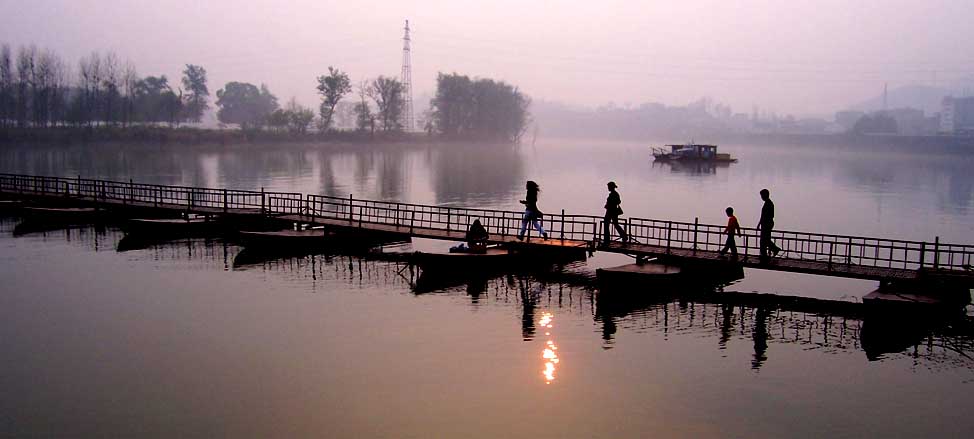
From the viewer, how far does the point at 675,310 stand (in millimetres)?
23125

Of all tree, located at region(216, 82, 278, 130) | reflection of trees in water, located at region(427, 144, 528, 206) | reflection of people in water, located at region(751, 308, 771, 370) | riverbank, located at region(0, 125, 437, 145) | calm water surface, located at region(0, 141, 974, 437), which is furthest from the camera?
tree, located at region(216, 82, 278, 130)

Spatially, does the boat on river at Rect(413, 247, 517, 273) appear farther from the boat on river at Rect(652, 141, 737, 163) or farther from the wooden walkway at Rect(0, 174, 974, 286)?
the boat on river at Rect(652, 141, 737, 163)

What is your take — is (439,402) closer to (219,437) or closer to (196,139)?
(219,437)

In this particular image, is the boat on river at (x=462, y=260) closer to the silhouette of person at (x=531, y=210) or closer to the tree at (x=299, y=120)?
the silhouette of person at (x=531, y=210)

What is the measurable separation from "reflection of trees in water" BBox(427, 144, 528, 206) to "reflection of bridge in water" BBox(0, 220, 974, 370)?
30.2 metres

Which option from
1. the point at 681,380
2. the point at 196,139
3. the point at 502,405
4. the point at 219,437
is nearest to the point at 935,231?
the point at 681,380

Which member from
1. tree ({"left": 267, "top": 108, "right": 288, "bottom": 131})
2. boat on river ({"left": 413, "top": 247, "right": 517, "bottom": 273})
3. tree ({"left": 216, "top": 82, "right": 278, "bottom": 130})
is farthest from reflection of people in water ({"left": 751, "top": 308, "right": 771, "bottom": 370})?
tree ({"left": 216, "top": 82, "right": 278, "bottom": 130})

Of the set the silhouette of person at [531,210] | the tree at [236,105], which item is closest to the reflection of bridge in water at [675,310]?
the silhouette of person at [531,210]

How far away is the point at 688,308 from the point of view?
23.4 m

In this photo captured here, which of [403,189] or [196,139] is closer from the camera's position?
[403,189]

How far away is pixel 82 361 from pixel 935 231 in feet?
143

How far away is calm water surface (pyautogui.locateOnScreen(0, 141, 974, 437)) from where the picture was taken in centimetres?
1498

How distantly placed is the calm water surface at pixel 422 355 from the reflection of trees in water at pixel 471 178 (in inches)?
1302

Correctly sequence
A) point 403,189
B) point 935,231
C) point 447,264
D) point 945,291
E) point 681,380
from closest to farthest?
point 681,380
point 945,291
point 447,264
point 935,231
point 403,189
